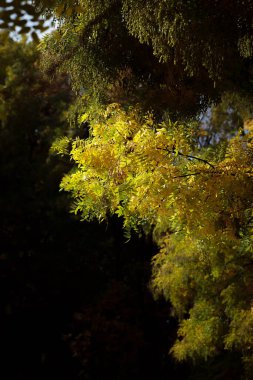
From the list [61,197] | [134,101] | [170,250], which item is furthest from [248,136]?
[61,197]

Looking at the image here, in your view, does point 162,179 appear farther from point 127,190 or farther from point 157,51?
point 157,51

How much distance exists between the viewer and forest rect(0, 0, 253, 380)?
3.44 m

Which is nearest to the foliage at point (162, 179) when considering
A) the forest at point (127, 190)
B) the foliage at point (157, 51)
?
the forest at point (127, 190)

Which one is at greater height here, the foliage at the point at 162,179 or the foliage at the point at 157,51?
the foliage at the point at 157,51

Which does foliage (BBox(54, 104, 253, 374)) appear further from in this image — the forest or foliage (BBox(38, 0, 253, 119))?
foliage (BBox(38, 0, 253, 119))

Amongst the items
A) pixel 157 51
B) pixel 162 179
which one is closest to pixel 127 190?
pixel 162 179

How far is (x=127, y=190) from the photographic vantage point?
351cm

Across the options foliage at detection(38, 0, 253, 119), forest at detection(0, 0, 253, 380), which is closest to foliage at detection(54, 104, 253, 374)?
forest at detection(0, 0, 253, 380)

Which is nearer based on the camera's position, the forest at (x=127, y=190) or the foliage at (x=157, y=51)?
the foliage at (x=157, y=51)

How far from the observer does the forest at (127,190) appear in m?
3.44

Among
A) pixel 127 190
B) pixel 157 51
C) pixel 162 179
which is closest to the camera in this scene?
pixel 162 179

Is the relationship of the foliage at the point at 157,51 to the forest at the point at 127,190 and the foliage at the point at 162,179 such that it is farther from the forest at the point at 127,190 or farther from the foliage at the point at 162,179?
the foliage at the point at 162,179

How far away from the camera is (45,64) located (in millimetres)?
4375

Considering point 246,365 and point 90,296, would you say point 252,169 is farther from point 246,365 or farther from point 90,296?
point 90,296
